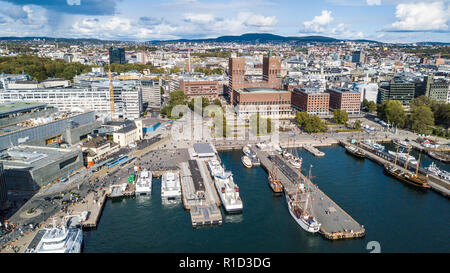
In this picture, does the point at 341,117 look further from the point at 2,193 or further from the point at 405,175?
the point at 2,193

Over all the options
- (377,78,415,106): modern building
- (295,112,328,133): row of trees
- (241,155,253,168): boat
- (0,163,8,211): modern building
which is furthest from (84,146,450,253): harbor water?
(377,78,415,106): modern building

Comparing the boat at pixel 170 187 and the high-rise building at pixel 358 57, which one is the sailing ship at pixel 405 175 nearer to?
the boat at pixel 170 187

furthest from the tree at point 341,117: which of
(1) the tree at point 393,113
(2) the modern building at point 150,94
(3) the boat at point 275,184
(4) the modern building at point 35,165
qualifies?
(4) the modern building at point 35,165

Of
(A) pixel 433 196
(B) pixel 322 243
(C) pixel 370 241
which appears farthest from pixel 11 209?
(A) pixel 433 196

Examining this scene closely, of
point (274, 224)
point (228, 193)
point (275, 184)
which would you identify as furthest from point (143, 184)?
point (274, 224)

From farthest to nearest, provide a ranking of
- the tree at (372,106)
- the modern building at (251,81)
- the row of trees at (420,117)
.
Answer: the modern building at (251,81)
the tree at (372,106)
the row of trees at (420,117)

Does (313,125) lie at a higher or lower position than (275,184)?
higher
